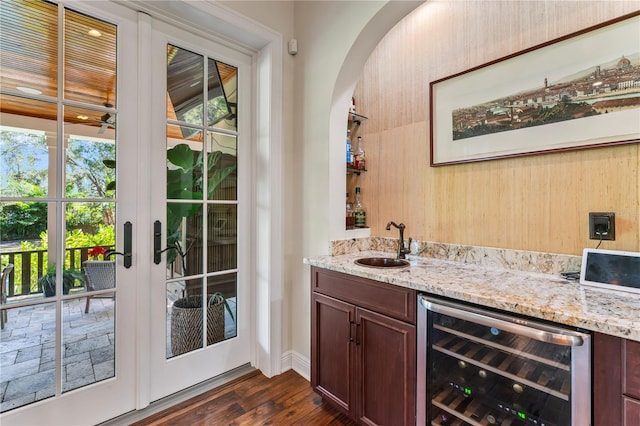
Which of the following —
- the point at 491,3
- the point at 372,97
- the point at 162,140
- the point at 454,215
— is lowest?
the point at 454,215

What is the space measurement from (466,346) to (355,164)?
1.46 m

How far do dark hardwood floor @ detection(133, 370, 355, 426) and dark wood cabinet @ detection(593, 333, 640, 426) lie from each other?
124 centimetres

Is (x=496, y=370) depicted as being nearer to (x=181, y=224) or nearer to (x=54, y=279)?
(x=181, y=224)

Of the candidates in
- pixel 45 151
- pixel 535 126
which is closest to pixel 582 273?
pixel 535 126

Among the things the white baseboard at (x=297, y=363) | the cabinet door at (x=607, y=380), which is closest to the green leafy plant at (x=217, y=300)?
the white baseboard at (x=297, y=363)

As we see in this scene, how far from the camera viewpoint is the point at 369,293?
5.06 feet

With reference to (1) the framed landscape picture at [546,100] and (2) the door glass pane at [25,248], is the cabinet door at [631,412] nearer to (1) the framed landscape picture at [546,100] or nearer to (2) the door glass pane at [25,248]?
(1) the framed landscape picture at [546,100]

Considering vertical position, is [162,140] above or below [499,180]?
above

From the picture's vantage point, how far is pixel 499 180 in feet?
5.53

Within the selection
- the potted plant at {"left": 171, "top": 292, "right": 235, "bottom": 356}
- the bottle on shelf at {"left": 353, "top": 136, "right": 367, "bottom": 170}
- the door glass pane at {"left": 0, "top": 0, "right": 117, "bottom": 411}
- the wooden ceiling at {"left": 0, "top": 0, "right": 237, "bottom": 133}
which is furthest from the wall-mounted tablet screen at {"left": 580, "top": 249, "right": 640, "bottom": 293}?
the wooden ceiling at {"left": 0, "top": 0, "right": 237, "bottom": 133}

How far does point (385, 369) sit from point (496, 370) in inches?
20.3

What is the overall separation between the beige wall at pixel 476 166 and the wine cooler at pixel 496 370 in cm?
Result: 70

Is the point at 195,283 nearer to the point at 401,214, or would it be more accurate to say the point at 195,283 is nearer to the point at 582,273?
the point at 401,214

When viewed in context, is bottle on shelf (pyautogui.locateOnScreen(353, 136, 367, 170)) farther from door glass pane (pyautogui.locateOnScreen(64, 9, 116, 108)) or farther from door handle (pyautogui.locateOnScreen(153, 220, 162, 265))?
door glass pane (pyautogui.locateOnScreen(64, 9, 116, 108))
